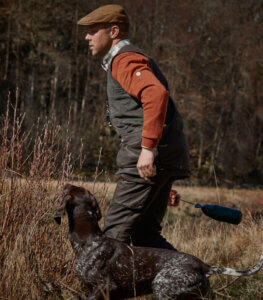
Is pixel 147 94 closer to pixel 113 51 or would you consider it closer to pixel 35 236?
pixel 113 51

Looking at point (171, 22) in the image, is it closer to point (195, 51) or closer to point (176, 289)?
point (195, 51)

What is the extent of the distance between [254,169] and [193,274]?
73.7 ft

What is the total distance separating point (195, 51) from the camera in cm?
2344

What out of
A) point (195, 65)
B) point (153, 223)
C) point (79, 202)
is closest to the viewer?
point (79, 202)

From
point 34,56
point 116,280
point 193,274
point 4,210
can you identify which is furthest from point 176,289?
point 34,56

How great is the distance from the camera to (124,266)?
2631mm

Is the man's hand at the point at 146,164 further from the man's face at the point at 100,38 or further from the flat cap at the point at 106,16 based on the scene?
the flat cap at the point at 106,16

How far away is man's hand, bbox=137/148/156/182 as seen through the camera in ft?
8.46

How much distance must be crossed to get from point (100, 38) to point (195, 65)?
21.0 m

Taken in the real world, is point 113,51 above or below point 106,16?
below

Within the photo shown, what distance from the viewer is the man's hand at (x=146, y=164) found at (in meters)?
2.58

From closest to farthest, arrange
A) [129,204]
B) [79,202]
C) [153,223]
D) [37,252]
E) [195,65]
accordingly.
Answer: [79,202] < [129,204] < [153,223] < [37,252] < [195,65]

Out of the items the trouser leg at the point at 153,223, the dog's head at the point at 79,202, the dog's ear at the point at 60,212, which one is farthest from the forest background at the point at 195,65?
the dog's ear at the point at 60,212

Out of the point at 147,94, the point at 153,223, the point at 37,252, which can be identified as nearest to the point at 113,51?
the point at 147,94
